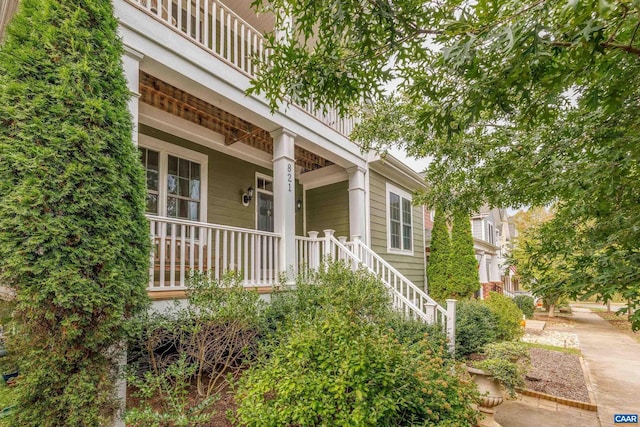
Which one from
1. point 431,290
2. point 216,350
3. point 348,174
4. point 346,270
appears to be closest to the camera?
point 216,350

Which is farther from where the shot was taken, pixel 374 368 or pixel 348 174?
pixel 348 174

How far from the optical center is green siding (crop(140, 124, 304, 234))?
6.32 metres

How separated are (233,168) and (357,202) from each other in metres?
2.75

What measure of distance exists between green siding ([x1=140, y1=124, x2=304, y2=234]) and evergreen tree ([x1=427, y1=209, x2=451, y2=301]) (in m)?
5.77

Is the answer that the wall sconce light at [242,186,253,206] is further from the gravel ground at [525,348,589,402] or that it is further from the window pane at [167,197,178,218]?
the gravel ground at [525,348,589,402]

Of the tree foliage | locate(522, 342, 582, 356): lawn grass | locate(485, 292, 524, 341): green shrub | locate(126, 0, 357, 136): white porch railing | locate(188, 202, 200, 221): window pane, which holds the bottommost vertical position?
locate(522, 342, 582, 356): lawn grass

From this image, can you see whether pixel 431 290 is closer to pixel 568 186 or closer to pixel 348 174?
pixel 348 174

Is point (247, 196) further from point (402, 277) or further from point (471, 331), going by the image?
point (471, 331)

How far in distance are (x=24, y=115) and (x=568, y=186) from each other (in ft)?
13.2

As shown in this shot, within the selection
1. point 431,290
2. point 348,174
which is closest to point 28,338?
point 348,174

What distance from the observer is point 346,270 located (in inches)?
178

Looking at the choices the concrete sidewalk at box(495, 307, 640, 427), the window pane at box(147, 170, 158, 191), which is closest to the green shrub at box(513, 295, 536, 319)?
the concrete sidewalk at box(495, 307, 640, 427)

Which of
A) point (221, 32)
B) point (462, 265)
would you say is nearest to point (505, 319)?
point (462, 265)

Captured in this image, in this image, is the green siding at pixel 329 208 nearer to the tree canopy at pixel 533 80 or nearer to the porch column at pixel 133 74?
the tree canopy at pixel 533 80
